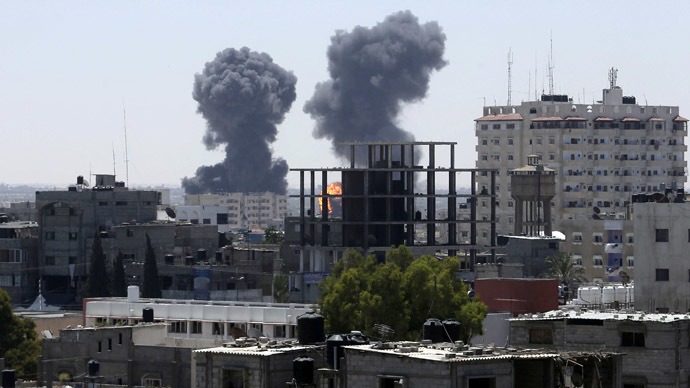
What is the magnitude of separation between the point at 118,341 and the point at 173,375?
4304 mm

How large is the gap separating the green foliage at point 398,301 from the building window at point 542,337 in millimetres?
10773

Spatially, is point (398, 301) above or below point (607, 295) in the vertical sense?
above

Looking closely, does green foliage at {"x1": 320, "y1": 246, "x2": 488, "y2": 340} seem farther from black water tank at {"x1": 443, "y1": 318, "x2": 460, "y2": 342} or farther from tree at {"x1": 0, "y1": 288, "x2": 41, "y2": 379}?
tree at {"x1": 0, "y1": 288, "x2": 41, "y2": 379}

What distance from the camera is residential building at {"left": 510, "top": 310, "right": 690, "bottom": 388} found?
187 feet

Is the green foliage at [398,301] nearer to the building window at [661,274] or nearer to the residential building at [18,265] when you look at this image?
the building window at [661,274]

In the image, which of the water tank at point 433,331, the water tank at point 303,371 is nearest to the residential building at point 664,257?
the water tank at point 433,331

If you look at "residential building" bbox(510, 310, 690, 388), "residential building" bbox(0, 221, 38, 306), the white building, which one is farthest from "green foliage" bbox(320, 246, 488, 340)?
"residential building" bbox(0, 221, 38, 306)

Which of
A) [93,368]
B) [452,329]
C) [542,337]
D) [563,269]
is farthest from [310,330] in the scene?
[563,269]

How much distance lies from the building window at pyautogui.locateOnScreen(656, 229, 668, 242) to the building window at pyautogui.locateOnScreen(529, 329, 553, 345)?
28.2m

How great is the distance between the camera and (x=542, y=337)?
58.6m

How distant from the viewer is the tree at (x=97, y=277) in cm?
13962

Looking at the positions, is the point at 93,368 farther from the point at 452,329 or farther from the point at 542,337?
the point at 452,329

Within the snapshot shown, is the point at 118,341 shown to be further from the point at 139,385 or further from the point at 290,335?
the point at 290,335

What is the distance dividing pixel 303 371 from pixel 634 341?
15.8 metres
